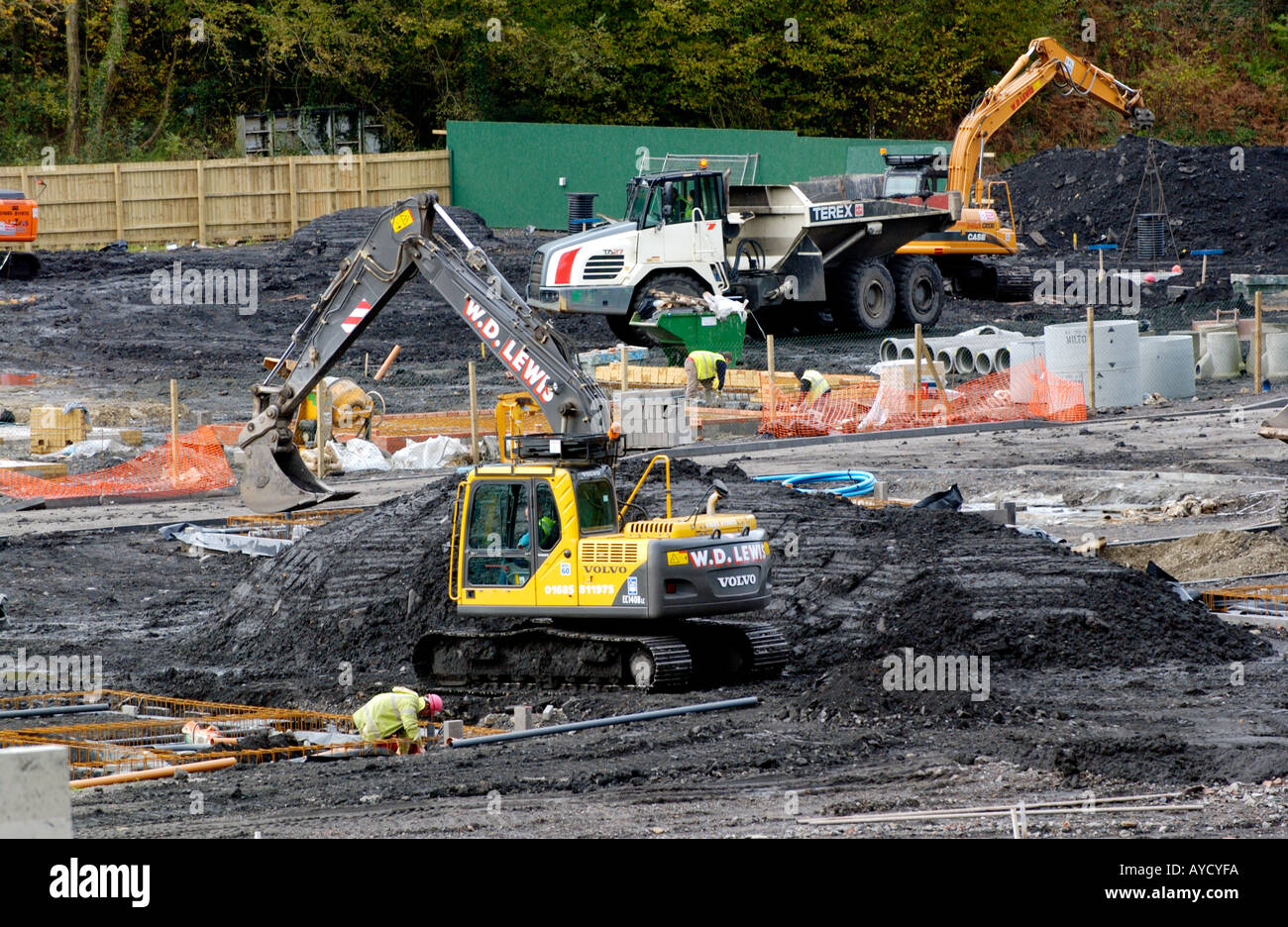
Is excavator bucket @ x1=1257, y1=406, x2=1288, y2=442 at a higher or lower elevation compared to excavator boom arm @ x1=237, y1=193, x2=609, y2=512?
lower

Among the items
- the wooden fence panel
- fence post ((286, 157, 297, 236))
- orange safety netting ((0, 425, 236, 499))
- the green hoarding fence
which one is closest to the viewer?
orange safety netting ((0, 425, 236, 499))

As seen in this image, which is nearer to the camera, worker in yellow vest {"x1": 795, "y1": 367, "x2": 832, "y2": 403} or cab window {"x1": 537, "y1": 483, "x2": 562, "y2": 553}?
cab window {"x1": 537, "y1": 483, "x2": 562, "y2": 553}

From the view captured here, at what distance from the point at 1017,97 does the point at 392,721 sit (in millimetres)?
29669

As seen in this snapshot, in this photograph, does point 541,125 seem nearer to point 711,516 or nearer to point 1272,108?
point 1272,108

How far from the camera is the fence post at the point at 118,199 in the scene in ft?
Answer: 136

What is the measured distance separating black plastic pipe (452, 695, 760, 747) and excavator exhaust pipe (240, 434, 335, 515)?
4217 millimetres

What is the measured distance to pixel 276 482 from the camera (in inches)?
564

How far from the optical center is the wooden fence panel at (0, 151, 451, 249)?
4131cm

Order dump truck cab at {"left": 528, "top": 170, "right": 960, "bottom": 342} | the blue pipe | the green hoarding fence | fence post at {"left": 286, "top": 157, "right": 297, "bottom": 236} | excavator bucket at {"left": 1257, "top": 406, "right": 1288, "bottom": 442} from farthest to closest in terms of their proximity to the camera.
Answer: the green hoarding fence < fence post at {"left": 286, "top": 157, "right": 297, "bottom": 236} < dump truck cab at {"left": 528, "top": 170, "right": 960, "bottom": 342} < the blue pipe < excavator bucket at {"left": 1257, "top": 406, "right": 1288, "bottom": 442}

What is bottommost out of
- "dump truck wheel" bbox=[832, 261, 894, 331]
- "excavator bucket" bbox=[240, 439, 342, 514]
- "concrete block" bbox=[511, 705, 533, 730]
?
"concrete block" bbox=[511, 705, 533, 730]

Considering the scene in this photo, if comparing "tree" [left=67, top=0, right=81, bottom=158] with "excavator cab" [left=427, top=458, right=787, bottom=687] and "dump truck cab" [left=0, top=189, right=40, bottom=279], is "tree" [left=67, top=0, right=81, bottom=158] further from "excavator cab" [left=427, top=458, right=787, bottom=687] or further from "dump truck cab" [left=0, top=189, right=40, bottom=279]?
"excavator cab" [left=427, top=458, right=787, bottom=687]

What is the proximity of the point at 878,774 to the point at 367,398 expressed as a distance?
15.7m

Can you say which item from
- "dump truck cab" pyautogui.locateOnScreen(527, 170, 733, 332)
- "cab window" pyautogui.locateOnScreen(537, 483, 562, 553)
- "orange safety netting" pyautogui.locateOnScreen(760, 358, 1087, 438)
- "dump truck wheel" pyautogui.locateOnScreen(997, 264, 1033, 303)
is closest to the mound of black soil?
"cab window" pyautogui.locateOnScreen(537, 483, 562, 553)

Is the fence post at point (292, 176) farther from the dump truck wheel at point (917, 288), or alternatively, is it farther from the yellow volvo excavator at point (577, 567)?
the yellow volvo excavator at point (577, 567)
